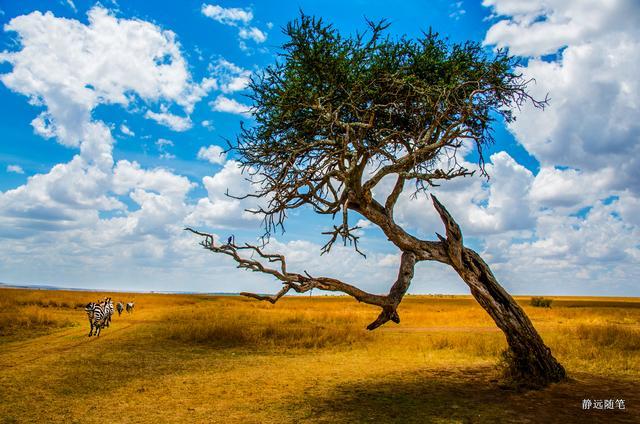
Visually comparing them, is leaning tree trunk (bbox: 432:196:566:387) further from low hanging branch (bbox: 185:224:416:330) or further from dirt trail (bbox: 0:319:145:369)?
dirt trail (bbox: 0:319:145:369)

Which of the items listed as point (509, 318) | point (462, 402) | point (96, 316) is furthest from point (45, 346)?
point (509, 318)

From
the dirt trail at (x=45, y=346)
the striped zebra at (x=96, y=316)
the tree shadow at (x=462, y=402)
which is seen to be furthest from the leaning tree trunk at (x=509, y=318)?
the striped zebra at (x=96, y=316)

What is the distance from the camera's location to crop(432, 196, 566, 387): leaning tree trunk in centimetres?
1061

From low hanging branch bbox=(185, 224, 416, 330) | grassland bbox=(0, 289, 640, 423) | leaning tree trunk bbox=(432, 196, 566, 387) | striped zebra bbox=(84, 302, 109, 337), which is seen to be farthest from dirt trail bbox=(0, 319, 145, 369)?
leaning tree trunk bbox=(432, 196, 566, 387)

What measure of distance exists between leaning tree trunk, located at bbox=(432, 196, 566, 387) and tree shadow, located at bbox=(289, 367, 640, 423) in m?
0.46

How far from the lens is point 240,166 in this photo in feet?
40.7

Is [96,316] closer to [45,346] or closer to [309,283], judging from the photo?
[45,346]

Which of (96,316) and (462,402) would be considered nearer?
(462,402)

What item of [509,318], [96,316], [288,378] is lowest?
[288,378]

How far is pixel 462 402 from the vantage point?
9.40 meters

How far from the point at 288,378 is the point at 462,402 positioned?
5.03 metres

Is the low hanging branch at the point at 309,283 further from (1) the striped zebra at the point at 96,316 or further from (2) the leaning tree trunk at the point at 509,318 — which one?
(1) the striped zebra at the point at 96,316

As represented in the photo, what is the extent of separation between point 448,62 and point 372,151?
3278 mm

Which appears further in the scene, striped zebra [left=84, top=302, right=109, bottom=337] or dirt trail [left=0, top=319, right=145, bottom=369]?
striped zebra [left=84, top=302, right=109, bottom=337]
